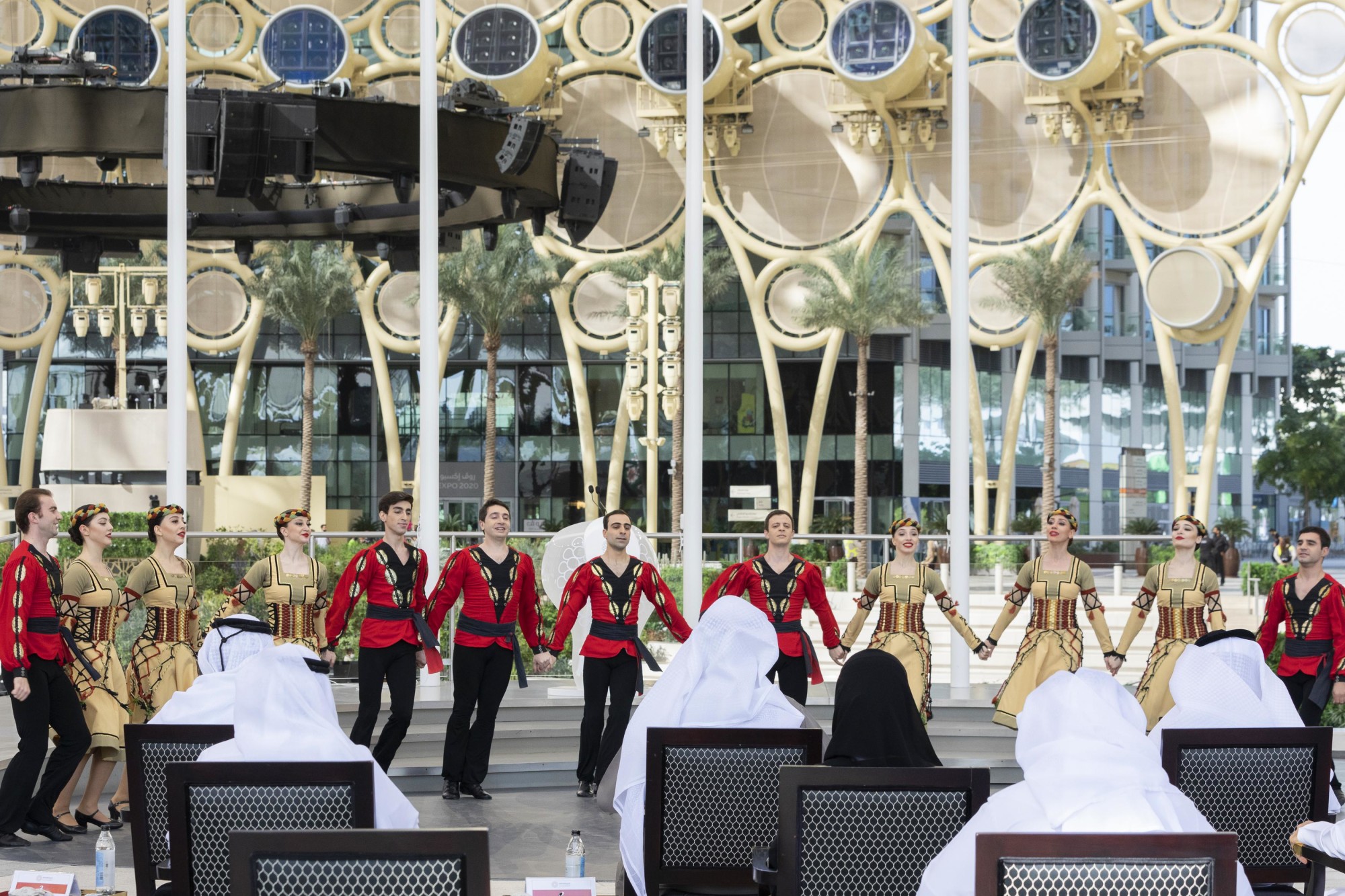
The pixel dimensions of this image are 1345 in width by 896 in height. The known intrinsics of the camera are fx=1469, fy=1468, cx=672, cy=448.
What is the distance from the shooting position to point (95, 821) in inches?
313

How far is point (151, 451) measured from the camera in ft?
89.4

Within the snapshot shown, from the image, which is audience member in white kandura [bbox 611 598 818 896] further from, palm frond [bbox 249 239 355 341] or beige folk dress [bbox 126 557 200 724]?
palm frond [bbox 249 239 355 341]

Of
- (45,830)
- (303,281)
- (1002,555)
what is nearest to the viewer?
(45,830)

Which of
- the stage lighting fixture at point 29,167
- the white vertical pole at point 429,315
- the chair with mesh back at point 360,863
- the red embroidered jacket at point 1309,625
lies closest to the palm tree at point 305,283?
the stage lighting fixture at point 29,167

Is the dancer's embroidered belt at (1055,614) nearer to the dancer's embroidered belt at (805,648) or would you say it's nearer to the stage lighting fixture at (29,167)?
the dancer's embroidered belt at (805,648)

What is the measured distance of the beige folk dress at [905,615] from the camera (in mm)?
9180

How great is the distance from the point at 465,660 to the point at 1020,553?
13.6 meters

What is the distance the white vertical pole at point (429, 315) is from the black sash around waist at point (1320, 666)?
563cm

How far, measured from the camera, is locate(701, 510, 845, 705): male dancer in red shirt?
890 centimetres

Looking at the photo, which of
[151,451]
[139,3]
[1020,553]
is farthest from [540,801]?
[139,3]

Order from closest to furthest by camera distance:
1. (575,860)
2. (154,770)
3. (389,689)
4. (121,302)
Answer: (575,860)
(154,770)
(389,689)
(121,302)

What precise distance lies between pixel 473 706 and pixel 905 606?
2760 millimetres

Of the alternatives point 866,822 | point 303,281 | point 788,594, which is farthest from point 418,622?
point 303,281

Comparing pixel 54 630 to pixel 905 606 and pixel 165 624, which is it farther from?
pixel 905 606
